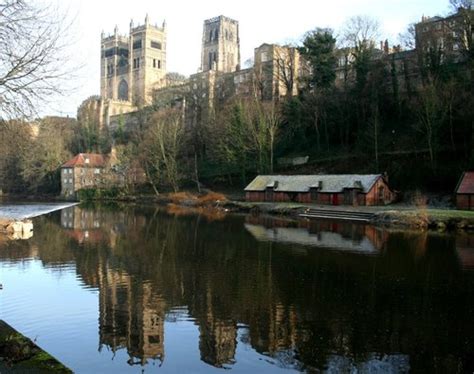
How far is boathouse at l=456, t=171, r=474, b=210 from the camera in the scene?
4034 cm

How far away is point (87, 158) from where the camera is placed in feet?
287

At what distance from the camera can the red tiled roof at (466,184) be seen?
133 ft

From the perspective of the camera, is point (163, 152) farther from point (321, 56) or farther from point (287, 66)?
point (321, 56)

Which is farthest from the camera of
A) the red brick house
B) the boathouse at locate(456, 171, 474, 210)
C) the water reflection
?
the red brick house

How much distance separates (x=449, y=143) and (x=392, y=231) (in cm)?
2278

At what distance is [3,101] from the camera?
1212 cm

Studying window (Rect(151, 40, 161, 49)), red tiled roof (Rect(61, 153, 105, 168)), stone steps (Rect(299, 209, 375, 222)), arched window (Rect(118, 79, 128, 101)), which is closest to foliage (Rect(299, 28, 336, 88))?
stone steps (Rect(299, 209, 375, 222))

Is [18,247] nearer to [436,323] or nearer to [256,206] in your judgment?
[436,323]

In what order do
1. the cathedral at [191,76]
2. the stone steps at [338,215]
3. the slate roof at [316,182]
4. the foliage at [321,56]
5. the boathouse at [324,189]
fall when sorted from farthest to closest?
1. the cathedral at [191,76]
2. the foliage at [321,56]
3. the slate roof at [316,182]
4. the boathouse at [324,189]
5. the stone steps at [338,215]

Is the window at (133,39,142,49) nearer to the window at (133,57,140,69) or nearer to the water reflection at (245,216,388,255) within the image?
the window at (133,57,140,69)

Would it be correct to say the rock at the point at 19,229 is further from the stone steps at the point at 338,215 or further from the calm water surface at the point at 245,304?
the stone steps at the point at 338,215

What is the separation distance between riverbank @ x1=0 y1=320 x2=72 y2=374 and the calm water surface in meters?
2.11

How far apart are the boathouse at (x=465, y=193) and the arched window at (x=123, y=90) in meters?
120

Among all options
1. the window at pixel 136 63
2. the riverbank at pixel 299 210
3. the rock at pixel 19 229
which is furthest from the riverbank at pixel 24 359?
the window at pixel 136 63
